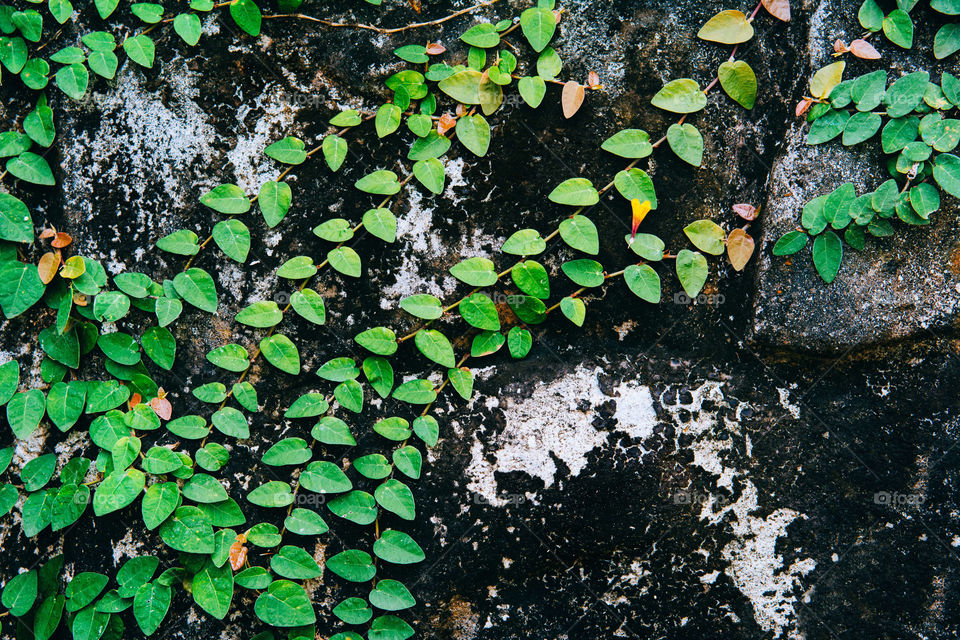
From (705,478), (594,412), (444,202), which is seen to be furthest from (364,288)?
(705,478)

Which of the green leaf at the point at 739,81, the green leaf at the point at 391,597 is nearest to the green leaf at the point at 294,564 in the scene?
the green leaf at the point at 391,597

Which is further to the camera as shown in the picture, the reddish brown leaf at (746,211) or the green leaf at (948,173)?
the reddish brown leaf at (746,211)

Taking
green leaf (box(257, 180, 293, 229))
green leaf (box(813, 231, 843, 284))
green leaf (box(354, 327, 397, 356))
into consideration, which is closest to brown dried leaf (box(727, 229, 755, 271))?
green leaf (box(813, 231, 843, 284))

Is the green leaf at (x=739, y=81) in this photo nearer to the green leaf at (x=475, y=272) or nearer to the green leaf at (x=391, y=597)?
the green leaf at (x=475, y=272)

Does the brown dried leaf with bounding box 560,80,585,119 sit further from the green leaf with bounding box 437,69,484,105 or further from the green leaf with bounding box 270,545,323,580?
the green leaf with bounding box 270,545,323,580

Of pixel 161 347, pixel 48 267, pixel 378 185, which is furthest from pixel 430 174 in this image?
pixel 48 267
